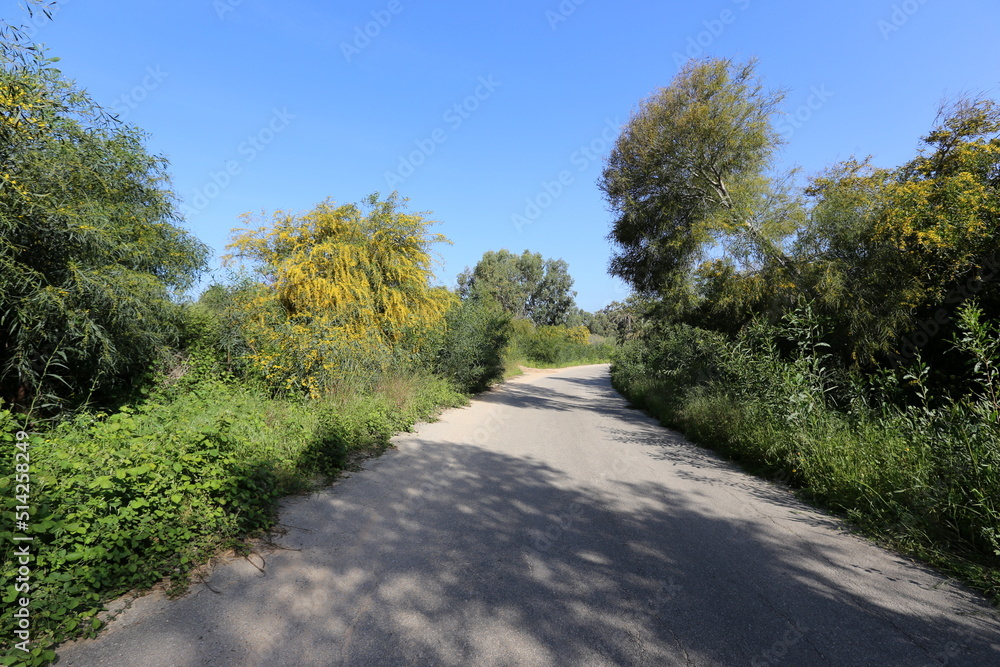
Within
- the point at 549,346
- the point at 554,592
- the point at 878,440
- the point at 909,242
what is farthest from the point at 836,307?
the point at 549,346

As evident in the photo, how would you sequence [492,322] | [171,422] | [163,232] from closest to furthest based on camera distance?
[171,422] < [163,232] < [492,322]

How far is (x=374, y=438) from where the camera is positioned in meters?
7.23

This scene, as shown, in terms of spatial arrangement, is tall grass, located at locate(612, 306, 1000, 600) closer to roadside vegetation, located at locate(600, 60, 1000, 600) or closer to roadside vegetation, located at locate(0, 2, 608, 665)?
roadside vegetation, located at locate(600, 60, 1000, 600)

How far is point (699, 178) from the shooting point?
10477mm

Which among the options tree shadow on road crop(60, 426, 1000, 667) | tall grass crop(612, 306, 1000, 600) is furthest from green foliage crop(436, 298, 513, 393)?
tree shadow on road crop(60, 426, 1000, 667)

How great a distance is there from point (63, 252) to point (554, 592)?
262 inches

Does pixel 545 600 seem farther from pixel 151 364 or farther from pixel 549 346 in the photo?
pixel 549 346

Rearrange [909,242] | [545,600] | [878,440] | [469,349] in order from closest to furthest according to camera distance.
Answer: [545,600], [878,440], [909,242], [469,349]

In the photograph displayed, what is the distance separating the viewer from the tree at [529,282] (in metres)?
55.7

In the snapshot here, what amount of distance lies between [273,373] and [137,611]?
642 centimetres

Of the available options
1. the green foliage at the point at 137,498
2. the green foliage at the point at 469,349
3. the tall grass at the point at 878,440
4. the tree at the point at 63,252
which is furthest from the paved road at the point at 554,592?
the green foliage at the point at 469,349

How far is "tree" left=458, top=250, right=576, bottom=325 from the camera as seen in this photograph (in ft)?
183

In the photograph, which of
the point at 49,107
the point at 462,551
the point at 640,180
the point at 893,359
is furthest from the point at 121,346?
the point at 893,359

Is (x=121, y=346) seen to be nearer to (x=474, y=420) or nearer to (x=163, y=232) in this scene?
(x=163, y=232)
